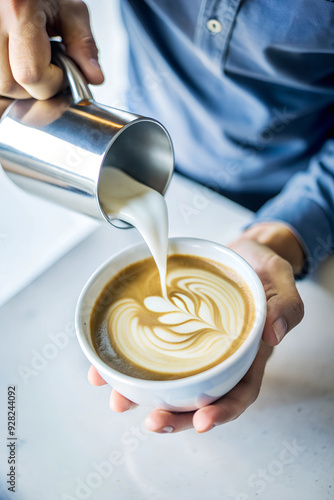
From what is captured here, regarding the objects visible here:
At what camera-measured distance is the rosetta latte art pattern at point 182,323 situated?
76cm

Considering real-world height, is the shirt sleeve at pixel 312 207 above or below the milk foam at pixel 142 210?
below

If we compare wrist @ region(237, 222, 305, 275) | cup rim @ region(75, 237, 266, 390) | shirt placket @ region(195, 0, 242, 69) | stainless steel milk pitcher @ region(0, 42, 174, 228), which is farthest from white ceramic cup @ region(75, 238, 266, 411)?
shirt placket @ region(195, 0, 242, 69)

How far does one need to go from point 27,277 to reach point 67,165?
41cm

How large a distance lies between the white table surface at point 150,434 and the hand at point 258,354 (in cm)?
7

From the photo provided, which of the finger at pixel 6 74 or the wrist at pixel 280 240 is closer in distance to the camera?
the finger at pixel 6 74

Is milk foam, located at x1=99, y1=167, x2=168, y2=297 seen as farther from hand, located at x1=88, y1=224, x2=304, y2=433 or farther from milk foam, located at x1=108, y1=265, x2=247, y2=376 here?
hand, located at x1=88, y1=224, x2=304, y2=433

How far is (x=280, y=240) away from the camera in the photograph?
1.15m

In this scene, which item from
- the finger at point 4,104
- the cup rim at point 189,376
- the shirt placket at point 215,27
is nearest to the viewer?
the cup rim at point 189,376

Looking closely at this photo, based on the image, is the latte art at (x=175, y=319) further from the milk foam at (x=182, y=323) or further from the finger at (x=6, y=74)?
the finger at (x=6, y=74)

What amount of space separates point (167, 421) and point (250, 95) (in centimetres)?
83

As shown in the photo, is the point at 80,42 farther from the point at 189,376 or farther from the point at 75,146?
the point at 189,376

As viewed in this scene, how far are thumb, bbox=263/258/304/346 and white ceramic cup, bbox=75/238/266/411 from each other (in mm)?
56

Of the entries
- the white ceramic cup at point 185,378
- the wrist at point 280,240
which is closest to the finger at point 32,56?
the white ceramic cup at point 185,378

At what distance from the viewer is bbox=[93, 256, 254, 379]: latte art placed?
76 centimetres
